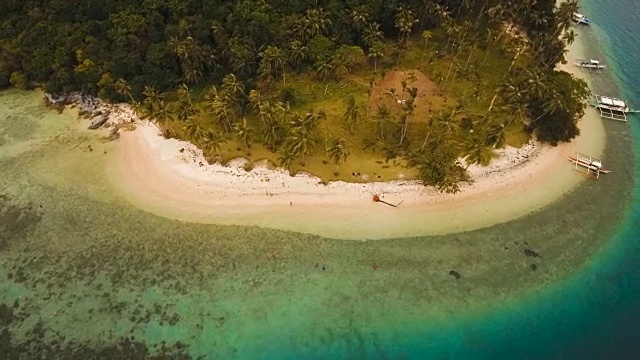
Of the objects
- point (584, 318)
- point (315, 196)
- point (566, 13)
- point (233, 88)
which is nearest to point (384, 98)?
point (315, 196)

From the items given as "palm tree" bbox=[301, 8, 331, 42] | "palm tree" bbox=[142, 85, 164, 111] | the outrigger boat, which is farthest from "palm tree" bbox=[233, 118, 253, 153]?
the outrigger boat

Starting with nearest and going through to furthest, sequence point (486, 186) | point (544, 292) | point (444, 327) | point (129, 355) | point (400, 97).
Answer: point (129, 355) < point (444, 327) < point (544, 292) < point (486, 186) < point (400, 97)

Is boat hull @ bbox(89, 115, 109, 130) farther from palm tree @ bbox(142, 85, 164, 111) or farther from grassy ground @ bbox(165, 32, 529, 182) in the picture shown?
grassy ground @ bbox(165, 32, 529, 182)

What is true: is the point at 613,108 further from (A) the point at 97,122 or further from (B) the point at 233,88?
(A) the point at 97,122

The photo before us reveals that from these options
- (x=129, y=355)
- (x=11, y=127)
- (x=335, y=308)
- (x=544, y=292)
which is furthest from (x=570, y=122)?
(x=11, y=127)

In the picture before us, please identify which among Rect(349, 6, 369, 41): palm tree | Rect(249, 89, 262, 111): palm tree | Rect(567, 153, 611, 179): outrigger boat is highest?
Rect(349, 6, 369, 41): palm tree

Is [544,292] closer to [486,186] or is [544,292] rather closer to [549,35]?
[486,186]
